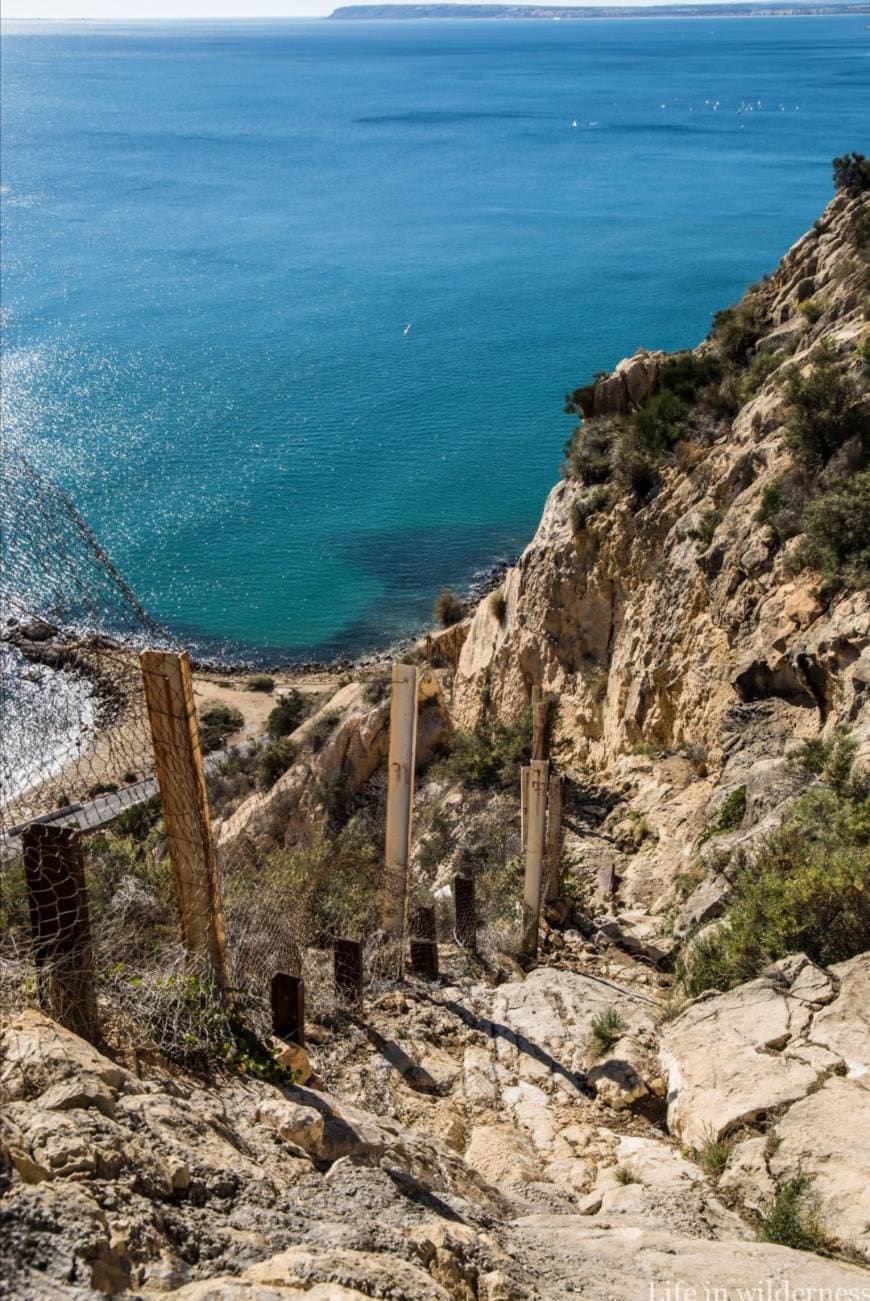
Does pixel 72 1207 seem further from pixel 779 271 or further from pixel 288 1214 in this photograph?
pixel 779 271

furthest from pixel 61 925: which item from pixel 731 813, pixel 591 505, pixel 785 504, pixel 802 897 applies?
pixel 591 505

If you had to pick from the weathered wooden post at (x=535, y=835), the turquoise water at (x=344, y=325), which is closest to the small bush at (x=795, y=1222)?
the weathered wooden post at (x=535, y=835)

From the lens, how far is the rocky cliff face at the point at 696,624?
1175 cm

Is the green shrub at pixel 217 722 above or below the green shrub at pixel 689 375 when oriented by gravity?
below

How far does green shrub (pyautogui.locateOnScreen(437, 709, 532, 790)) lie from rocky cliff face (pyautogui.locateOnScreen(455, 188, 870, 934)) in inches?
26.8

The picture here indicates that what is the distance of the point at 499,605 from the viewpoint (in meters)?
22.7

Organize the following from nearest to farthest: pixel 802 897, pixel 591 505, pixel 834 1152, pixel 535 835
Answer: pixel 834 1152, pixel 802 897, pixel 535 835, pixel 591 505

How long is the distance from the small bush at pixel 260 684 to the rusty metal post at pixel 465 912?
24688 mm

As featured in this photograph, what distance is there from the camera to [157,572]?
135 ft

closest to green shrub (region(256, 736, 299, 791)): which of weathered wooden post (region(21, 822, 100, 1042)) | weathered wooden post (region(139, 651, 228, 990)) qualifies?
weathered wooden post (region(139, 651, 228, 990))

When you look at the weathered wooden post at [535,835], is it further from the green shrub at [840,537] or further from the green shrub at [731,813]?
the green shrub at [840,537]

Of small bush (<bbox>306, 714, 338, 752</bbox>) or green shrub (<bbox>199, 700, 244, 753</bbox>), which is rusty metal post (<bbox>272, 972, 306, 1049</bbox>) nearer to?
small bush (<bbox>306, 714, 338, 752</bbox>)

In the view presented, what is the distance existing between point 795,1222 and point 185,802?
384 centimetres

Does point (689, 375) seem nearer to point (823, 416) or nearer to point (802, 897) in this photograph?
point (823, 416)
